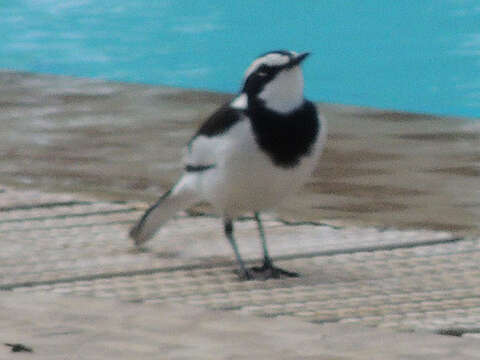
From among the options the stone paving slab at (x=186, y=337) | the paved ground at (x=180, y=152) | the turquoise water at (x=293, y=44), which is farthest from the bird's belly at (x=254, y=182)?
the turquoise water at (x=293, y=44)

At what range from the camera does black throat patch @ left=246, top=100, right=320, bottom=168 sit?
3863 millimetres

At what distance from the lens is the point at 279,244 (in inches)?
170

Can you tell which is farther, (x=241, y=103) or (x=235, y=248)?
(x=235, y=248)

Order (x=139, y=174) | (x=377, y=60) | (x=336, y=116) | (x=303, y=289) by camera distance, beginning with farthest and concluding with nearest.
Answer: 1. (x=377, y=60)
2. (x=336, y=116)
3. (x=139, y=174)
4. (x=303, y=289)

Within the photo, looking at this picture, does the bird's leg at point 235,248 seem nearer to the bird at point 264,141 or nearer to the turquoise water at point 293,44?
the bird at point 264,141

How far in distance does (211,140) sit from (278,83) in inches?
9.6

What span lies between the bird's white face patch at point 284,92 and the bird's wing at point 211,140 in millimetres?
88

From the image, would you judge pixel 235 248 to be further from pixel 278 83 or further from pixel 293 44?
pixel 293 44

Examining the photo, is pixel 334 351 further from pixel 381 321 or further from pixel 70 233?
pixel 70 233

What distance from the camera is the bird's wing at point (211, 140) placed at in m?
3.91

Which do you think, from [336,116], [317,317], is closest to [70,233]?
[317,317]

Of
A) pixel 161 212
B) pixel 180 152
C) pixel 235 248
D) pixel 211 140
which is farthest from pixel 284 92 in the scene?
pixel 180 152

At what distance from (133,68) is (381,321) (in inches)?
246

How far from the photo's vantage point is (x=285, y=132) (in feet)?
12.7
